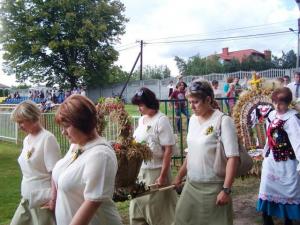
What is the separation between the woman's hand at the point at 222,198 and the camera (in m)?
3.75

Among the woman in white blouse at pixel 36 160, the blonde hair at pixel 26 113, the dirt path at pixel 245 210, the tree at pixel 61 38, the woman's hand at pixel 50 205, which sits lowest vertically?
the dirt path at pixel 245 210

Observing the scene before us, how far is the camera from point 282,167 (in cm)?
532

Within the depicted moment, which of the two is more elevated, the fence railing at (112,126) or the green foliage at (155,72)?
the green foliage at (155,72)

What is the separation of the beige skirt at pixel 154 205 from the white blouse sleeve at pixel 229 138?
1.21m

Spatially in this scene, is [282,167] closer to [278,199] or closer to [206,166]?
[278,199]

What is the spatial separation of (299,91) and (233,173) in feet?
26.4

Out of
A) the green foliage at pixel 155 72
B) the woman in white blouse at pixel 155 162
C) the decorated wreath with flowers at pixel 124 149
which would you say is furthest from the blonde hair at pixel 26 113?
the green foliage at pixel 155 72

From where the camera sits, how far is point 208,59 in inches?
2432

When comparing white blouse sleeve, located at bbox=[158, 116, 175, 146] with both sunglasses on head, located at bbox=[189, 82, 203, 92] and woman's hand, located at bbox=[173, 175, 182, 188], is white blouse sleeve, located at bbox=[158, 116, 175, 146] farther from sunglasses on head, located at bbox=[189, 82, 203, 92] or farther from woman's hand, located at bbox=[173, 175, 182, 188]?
sunglasses on head, located at bbox=[189, 82, 203, 92]

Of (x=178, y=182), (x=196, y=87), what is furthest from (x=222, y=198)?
(x=196, y=87)

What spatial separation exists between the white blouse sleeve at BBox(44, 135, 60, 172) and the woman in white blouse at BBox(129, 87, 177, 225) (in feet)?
3.77

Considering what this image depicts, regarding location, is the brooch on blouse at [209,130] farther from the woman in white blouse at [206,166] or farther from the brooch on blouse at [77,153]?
the brooch on blouse at [77,153]

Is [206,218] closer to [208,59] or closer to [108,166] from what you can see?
[108,166]

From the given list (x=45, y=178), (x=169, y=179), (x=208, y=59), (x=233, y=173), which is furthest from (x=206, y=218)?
(x=208, y=59)
